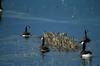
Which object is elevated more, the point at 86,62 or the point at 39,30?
the point at 39,30

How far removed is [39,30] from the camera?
10400 cm

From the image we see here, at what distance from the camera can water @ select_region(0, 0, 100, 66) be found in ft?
232

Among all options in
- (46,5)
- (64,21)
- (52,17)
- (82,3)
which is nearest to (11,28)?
(64,21)

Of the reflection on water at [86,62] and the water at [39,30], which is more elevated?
the water at [39,30]

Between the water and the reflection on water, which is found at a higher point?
the water

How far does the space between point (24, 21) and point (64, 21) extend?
425 inches

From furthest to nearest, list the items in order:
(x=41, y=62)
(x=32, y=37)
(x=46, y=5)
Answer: (x=46, y=5) < (x=32, y=37) < (x=41, y=62)

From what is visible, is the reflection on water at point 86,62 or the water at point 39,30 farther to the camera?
the water at point 39,30

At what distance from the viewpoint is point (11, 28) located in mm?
104000

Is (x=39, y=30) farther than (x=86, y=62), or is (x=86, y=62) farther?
(x=39, y=30)

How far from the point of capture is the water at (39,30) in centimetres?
7075

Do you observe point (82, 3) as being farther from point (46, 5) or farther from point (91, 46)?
point (91, 46)

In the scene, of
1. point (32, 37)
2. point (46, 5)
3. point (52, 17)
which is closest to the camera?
point (32, 37)

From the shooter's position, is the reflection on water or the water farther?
the water
